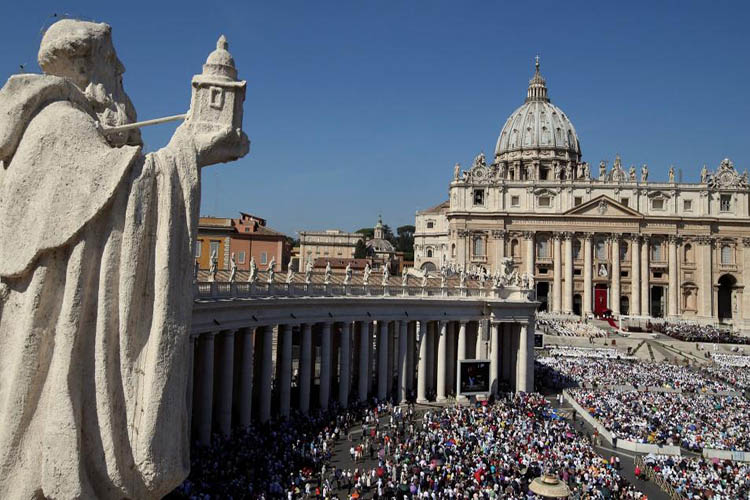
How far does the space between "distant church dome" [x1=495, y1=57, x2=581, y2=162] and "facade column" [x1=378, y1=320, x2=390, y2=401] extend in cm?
10456

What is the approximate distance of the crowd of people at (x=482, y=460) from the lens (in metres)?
23.8

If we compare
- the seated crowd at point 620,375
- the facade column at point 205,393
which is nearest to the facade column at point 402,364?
the seated crowd at point 620,375

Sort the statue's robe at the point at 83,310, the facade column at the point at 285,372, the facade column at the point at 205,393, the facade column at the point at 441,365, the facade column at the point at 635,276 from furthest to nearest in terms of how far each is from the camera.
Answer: the facade column at the point at 635,276
the facade column at the point at 441,365
the facade column at the point at 285,372
the facade column at the point at 205,393
the statue's robe at the point at 83,310

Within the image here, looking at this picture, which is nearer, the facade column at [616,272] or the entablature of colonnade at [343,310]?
the entablature of colonnade at [343,310]

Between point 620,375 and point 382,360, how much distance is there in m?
20.5

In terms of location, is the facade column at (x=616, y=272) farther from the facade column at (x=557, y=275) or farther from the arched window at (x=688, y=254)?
the arched window at (x=688, y=254)

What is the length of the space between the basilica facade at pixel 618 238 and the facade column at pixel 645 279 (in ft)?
0.49

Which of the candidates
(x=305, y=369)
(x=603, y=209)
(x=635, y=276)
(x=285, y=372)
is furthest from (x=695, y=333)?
(x=285, y=372)

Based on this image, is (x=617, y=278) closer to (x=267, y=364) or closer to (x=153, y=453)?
(x=267, y=364)

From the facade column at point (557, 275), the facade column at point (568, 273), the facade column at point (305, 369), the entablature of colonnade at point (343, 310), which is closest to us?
the entablature of colonnade at point (343, 310)

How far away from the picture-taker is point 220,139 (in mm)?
6180

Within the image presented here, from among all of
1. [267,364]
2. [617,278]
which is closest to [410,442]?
[267,364]

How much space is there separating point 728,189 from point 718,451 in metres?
81.7

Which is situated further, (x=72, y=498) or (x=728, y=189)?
(x=728, y=189)
